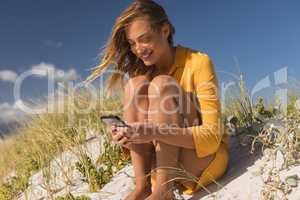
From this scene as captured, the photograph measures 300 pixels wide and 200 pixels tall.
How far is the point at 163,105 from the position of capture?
106 inches

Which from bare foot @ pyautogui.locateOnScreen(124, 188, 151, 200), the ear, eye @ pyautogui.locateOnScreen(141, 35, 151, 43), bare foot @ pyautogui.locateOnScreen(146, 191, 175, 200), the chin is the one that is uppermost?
the ear

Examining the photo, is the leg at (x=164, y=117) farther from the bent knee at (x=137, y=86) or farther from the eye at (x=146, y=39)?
the eye at (x=146, y=39)

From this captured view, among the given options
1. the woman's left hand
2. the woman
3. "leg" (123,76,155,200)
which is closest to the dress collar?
the woman

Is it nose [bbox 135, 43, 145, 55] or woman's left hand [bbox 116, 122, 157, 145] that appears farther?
nose [bbox 135, 43, 145, 55]

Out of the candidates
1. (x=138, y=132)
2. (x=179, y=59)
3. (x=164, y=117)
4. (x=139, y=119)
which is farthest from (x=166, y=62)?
(x=138, y=132)

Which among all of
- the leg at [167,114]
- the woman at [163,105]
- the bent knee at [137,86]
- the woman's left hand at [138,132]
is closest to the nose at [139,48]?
the woman at [163,105]

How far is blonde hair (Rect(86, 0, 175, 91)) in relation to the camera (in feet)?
10.0

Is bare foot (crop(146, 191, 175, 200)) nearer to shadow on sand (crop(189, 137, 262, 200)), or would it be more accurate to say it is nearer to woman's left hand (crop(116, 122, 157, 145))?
shadow on sand (crop(189, 137, 262, 200))

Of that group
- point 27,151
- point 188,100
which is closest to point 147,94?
point 188,100

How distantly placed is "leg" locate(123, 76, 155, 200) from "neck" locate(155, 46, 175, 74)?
0.24m

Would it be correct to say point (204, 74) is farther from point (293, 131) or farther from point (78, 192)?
point (78, 192)

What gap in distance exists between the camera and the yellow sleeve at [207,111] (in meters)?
2.75

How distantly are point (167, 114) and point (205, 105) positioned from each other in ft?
0.91

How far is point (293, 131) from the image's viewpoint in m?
2.96
